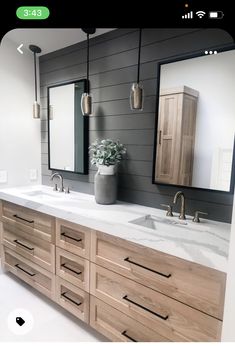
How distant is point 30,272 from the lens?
182 centimetres

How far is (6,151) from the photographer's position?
6.80 ft

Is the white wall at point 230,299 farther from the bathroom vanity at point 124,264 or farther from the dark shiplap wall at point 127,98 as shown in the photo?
the dark shiplap wall at point 127,98

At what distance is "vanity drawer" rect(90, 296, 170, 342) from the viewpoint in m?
1.13

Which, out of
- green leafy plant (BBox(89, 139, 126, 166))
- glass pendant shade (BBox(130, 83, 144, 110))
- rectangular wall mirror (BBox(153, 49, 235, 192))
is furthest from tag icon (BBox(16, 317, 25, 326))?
glass pendant shade (BBox(130, 83, 144, 110))

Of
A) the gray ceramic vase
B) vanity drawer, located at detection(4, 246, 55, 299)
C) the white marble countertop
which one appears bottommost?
vanity drawer, located at detection(4, 246, 55, 299)

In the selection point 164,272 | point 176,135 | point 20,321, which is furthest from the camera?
point 20,321

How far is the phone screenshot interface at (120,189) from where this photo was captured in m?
1.01

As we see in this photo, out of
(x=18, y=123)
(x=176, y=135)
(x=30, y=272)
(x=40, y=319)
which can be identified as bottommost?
(x=40, y=319)

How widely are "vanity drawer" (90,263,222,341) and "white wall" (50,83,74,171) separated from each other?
1129mm

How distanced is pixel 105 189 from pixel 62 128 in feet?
2.93

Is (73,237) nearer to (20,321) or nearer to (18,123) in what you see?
(20,321)

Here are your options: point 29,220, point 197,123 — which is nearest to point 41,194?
point 29,220
